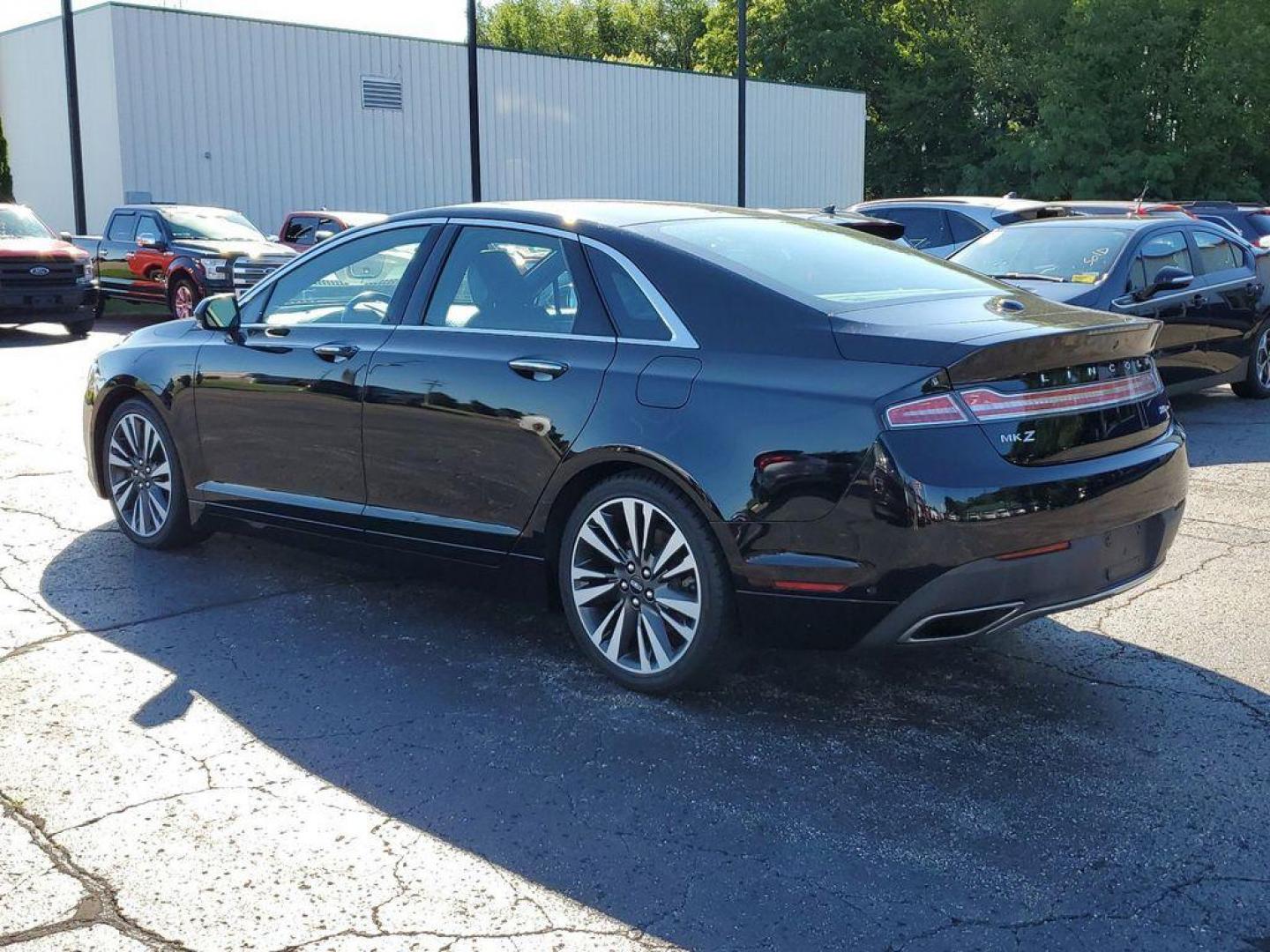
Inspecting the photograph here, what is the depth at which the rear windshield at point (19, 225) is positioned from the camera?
1794cm

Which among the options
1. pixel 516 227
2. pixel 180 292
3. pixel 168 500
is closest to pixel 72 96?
pixel 180 292

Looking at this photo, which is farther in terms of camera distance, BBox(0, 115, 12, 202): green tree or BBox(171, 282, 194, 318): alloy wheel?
BBox(0, 115, 12, 202): green tree

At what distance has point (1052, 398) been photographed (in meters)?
4.11

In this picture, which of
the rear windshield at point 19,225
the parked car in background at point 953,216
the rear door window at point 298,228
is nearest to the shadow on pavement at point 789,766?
the parked car in background at point 953,216

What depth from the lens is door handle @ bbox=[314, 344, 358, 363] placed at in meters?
5.31

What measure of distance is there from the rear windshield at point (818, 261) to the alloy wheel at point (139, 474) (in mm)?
2788

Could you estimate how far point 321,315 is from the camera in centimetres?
561

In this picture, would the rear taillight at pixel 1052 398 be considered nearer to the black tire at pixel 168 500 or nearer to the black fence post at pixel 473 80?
the black tire at pixel 168 500

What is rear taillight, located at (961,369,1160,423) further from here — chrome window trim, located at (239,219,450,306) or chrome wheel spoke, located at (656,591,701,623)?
chrome window trim, located at (239,219,450,306)

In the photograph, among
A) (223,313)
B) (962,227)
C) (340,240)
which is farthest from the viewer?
(962,227)

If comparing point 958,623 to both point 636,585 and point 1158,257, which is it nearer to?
point 636,585

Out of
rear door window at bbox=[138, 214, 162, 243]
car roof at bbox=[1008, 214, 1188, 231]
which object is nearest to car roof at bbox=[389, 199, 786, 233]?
car roof at bbox=[1008, 214, 1188, 231]

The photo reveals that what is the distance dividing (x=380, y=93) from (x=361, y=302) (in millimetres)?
25997

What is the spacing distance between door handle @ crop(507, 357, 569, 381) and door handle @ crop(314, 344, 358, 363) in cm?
87
